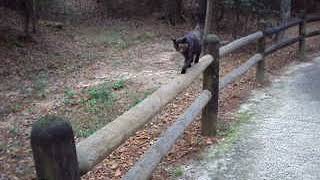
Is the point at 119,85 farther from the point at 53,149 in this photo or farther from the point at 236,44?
the point at 53,149

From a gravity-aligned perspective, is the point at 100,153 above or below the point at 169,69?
above

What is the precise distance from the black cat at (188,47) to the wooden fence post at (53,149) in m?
2.41

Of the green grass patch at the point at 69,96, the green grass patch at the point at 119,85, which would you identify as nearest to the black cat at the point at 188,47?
the green grass patch at the point at 69,96

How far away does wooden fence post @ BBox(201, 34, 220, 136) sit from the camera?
4.64m

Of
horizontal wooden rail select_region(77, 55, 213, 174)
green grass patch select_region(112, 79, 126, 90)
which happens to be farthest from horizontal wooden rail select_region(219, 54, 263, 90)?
green grass patch select_region(112, 79, 126, 90)

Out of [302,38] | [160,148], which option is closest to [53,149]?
[160,148]

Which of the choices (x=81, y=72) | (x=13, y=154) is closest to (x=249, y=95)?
(x=13, y=154)

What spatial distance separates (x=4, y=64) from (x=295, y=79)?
6.50 m

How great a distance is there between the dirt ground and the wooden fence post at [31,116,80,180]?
239 centimetres

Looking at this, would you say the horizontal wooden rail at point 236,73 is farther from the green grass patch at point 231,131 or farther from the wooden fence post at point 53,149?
the wooden fence post at point 53,149

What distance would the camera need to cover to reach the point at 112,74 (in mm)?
9586

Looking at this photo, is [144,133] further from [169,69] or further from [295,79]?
[169,69]

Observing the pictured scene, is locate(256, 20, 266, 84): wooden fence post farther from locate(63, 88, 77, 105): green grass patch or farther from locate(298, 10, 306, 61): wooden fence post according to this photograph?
locate(63, 88, 77, 105): green grass patch

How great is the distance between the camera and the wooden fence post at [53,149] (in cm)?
164
